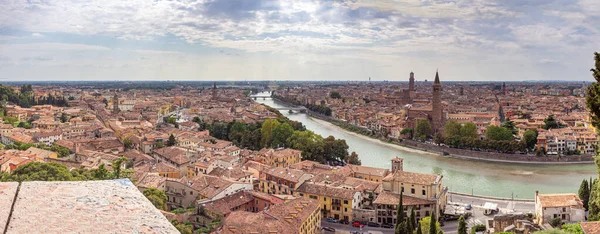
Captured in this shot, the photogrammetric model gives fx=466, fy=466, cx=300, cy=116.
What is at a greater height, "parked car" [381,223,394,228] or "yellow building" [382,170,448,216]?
"yellow building" [382,170,448,216]

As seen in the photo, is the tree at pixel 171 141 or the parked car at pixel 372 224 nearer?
the parked car at pixel 372 224

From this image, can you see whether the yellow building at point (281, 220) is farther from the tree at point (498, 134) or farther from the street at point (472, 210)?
the tree at point (498, 134)

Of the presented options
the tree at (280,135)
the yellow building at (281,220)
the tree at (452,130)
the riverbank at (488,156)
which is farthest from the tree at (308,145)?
the tree at (452,130)

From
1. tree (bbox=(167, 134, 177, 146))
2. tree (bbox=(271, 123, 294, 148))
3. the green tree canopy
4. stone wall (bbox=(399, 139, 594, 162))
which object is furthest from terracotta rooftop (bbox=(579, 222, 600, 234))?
the green tree canopy

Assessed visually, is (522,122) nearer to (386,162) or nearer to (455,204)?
(386,162)

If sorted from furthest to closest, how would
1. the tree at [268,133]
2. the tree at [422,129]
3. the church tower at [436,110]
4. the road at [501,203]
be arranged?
1. the church tower at [436,110]
2. the tree at [422,129]
3. the tree at [268,133]
4. the road at [501,203]

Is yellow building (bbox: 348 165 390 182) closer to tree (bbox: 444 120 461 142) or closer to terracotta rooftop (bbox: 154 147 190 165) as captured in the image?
terracotta rooftop (bbox: 154 147 190 165)

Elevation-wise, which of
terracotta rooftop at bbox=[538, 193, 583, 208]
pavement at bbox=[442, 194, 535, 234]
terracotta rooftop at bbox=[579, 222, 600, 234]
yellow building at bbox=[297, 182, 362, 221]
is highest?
terracotta rooftop at bbox=[579, 222, 600, 234]

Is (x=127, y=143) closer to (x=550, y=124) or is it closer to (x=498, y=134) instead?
(x=498, y=134)
